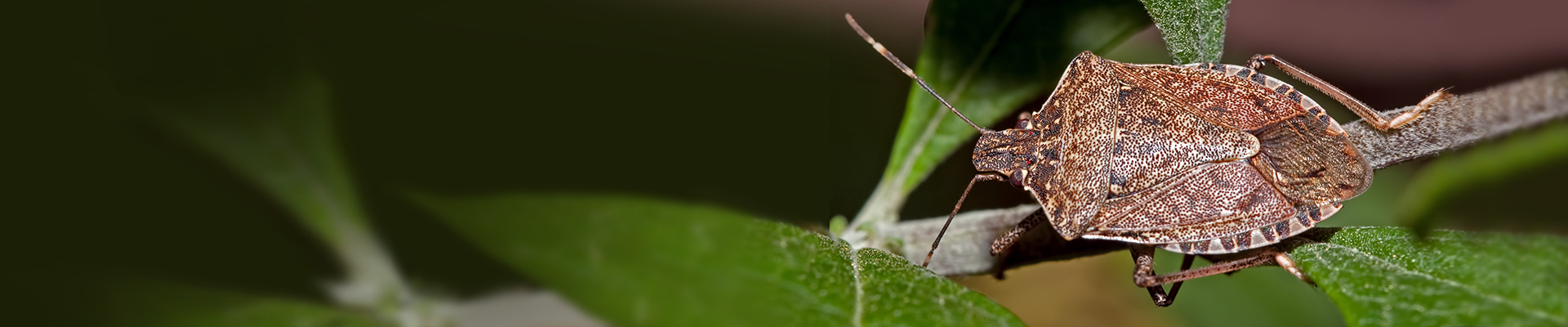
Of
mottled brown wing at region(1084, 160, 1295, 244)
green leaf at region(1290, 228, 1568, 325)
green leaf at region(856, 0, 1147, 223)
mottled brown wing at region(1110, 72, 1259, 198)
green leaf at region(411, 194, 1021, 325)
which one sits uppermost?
green leaf at region(856, 0, 1147, 223)

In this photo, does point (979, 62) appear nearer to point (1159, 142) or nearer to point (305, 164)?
point (1159, 142)

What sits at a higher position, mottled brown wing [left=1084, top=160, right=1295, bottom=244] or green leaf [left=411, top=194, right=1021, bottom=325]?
mottled brown wing [left=1084, top=160, right=1295, bottom=244]

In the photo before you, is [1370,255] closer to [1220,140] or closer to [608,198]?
[1220,140]

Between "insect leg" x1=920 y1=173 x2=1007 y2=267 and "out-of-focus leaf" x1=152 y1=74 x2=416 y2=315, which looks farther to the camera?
"insect leg" x1=920 y1=173 x2=1007 y2=267

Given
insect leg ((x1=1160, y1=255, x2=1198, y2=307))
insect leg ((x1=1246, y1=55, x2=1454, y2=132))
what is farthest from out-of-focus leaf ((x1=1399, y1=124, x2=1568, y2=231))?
insect leg ((x1=1160, y1=255, x2=1198, y2=307))

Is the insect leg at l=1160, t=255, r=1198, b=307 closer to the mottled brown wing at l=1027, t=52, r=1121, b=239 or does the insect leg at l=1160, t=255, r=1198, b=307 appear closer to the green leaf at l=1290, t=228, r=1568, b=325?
the mottled brown wing at l=1027, t=52, r=1121, b=239

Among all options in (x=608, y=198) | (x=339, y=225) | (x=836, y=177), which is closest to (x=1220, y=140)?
(x=836, y=177)
